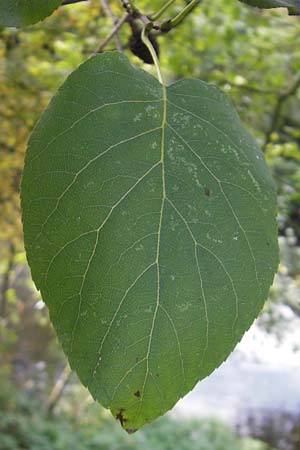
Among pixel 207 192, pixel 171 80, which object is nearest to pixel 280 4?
pixel 207 192

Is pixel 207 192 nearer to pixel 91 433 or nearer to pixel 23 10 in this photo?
pixel 23 10

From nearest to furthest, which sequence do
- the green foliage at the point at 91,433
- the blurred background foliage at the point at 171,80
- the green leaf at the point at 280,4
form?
1. the green leaf at the point at 280,4
2. the blurred background foliage at the point at 171,80
3. the green foliage at the point at 91,433

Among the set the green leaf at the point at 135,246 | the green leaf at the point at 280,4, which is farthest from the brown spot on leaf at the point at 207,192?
the green leaf at the point at 280,4

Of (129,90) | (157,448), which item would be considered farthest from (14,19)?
(157,448)

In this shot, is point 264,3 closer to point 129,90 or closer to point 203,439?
point 129,90

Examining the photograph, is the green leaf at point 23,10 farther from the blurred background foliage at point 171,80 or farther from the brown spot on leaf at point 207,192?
the blurred background foliage at point 171,80

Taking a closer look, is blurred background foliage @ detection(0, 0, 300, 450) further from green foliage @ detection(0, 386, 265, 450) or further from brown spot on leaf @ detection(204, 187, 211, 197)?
brown spot on leaf @ detection(204, 187, 211, 197)
